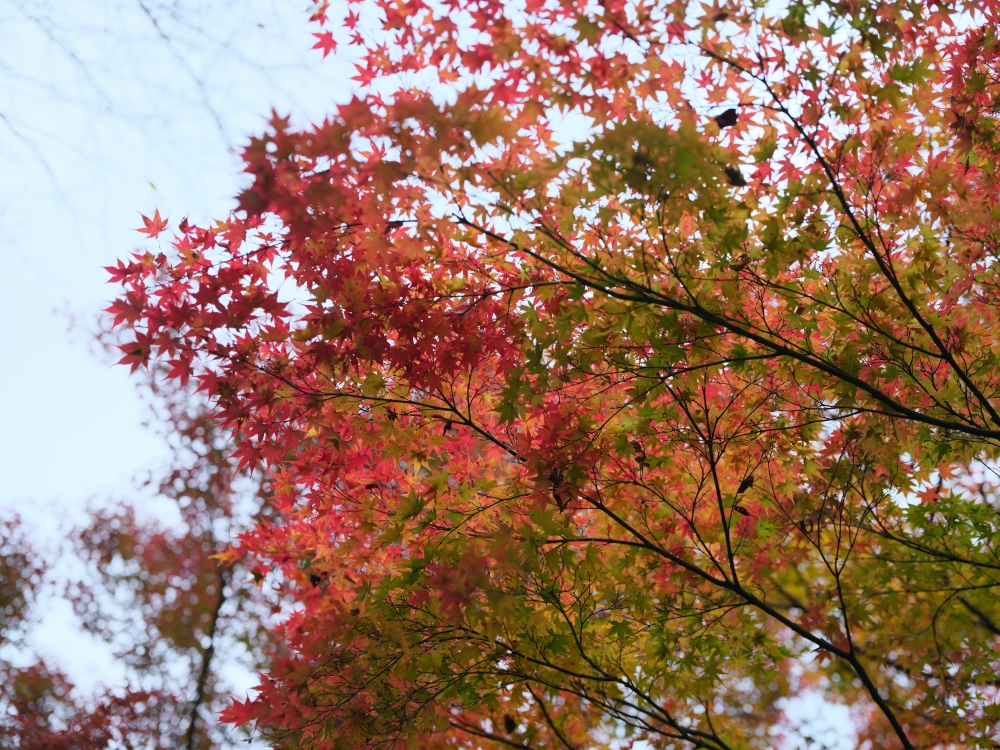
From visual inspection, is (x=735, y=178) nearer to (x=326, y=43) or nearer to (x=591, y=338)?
(x=591, y=338)

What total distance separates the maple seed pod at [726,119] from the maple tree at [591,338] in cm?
7

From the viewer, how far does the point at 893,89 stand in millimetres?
3178

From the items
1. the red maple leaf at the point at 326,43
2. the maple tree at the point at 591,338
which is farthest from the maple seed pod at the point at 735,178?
the red maple leaf at the point at 326,43

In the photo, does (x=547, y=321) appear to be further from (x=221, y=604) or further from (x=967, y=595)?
(x=221, y=604)

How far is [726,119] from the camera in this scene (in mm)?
3504

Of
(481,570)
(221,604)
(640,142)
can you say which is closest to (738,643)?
(481,570)

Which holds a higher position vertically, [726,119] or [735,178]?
[726,119]

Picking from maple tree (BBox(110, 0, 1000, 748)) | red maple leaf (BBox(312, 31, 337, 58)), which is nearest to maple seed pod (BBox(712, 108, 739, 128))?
maple tree (BBox(110, 0, 1000, 748))

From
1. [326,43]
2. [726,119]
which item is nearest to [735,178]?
[726,119]

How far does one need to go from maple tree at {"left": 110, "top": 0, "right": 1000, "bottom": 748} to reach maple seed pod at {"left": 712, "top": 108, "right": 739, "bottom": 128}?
0.24 ft

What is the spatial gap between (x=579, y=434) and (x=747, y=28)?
2.14m

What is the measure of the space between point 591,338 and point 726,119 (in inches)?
51.6

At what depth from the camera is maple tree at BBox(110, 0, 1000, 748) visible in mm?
3064

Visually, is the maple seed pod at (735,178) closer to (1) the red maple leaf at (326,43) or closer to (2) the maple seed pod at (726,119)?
(2) the maple seed pod at (726,119)
